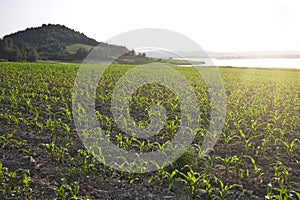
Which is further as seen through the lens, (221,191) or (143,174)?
(143,174)

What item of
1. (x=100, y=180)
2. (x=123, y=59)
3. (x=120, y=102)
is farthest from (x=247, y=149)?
(x=123, y=59)

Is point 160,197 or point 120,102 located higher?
point 120,102

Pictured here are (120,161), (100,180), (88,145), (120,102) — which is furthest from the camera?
(120,102)

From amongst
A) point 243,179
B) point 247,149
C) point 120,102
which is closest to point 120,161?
point 243,179

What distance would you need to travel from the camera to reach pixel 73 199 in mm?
3631

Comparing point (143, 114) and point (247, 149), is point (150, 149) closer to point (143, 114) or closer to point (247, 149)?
point (247, 149)

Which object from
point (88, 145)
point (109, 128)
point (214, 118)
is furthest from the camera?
point (214, 118)

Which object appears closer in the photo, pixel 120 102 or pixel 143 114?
pixel 143 114

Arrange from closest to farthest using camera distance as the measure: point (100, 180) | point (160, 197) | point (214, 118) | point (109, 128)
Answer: point (160, 197)
point (100, 180)
point (109, 128)
point (214, 118)

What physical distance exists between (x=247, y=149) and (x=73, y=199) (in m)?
3.24

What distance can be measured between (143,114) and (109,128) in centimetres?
166

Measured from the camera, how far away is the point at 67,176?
4332mm

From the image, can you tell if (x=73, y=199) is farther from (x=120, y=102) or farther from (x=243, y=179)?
(x=120, y=102)

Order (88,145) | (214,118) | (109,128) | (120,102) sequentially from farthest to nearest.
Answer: (120,102)
(214,118)
(109,128)
(88,145)
